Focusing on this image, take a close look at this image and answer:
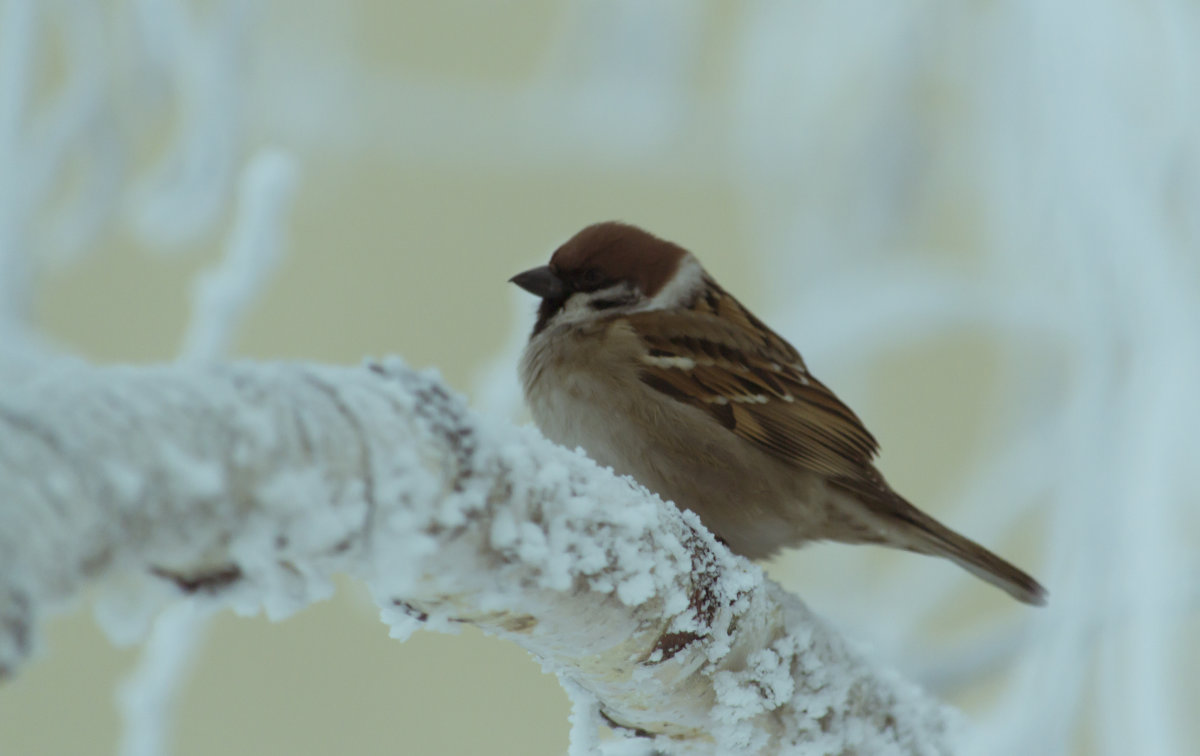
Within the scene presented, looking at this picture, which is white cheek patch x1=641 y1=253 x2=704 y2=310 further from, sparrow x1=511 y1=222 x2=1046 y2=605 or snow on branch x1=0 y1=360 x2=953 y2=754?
snow on branch x1=0 y1=360 x2=953 y2=754

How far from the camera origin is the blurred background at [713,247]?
3.42 feet

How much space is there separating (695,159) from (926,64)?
2.24 ft

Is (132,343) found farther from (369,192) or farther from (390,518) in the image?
(390,518)

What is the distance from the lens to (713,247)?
10.9 ft

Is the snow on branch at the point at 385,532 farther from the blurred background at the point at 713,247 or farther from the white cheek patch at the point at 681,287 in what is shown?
the white cheek patch at the point at 681,287

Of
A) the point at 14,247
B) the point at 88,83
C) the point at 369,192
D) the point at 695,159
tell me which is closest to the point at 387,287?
the point at 369,192

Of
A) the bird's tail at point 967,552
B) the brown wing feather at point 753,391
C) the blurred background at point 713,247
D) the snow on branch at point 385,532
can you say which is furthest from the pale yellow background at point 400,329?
the snow on branch at point 385,532

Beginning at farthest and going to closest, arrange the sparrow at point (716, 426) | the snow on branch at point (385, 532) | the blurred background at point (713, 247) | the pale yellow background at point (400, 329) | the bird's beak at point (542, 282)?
the pale yellow background at point (400, 329) < the bird's beak at point (542, 282) < the sparrow at point (716, 426) < the blurred background at point (713, 247) < the snow on branch at point (385, 532)

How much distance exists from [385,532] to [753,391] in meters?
0.85

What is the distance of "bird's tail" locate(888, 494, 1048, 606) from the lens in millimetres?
1216

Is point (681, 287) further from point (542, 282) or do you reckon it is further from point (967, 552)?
point (967, 552)

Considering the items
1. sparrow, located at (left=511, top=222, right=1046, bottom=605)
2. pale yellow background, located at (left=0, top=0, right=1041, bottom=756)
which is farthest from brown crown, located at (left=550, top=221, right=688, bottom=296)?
pale yellow background, located at (left=0, top=0, right=1041, bottom=756)

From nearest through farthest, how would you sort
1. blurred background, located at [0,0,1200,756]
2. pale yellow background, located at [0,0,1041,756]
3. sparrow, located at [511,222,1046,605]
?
blurred background, located at [0,0,1200,756] → sparrow, located at [511,222,1046,605] → pale yellow background, located at [0,0,1041,756]

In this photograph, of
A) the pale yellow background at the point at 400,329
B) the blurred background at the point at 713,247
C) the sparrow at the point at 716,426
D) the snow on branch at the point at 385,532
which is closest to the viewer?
the snow on branch at the point at 385,532
